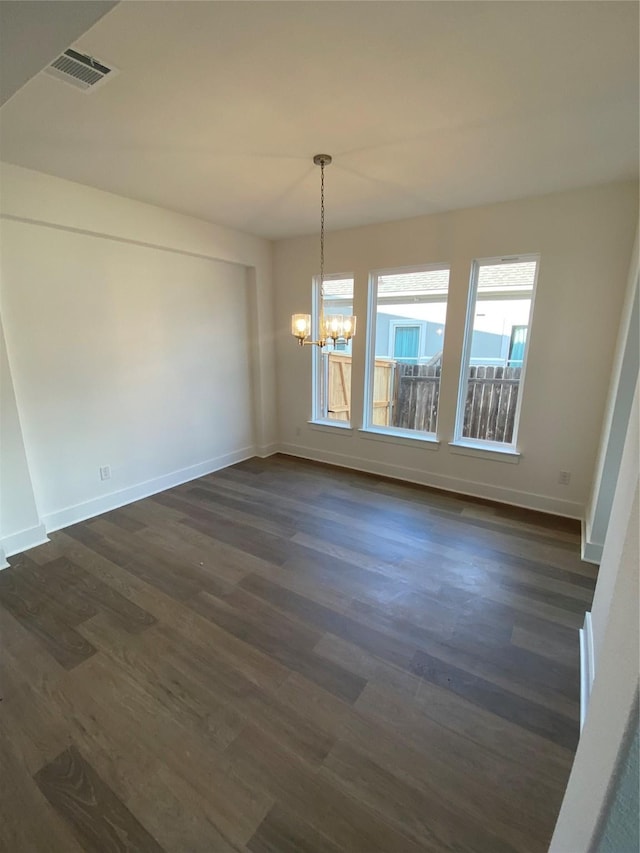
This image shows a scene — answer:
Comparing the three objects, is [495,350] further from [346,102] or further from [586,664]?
[586,664]

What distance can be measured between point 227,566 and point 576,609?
2.23 m

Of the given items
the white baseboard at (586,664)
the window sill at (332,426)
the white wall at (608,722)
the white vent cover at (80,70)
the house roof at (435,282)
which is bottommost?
the white baseboard at (586,664)

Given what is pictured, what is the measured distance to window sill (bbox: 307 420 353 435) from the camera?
439cm

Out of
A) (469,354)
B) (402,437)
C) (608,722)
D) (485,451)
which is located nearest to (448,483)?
(485,451)

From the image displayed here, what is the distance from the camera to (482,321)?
3.45m

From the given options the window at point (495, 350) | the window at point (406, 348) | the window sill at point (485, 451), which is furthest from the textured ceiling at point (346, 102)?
the window sill at point (485, 451)

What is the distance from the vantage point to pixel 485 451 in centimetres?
352

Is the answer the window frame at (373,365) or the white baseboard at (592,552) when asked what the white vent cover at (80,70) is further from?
the white baseboard at (592,552)

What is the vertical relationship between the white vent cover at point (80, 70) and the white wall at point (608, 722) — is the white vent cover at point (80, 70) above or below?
above

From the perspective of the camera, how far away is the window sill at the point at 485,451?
3.40m

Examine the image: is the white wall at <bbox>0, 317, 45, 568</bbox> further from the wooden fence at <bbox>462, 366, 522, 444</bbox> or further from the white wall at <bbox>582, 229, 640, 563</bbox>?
the white wall at <bbox>582, 229, 640, 563</bbox>

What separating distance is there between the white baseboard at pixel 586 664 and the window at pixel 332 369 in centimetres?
299

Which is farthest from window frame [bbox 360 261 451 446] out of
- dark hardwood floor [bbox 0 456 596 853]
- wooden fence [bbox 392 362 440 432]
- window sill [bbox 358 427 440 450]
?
dark hardwood floor [bbox 0 456 596 853]

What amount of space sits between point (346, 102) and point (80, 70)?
1203mm
